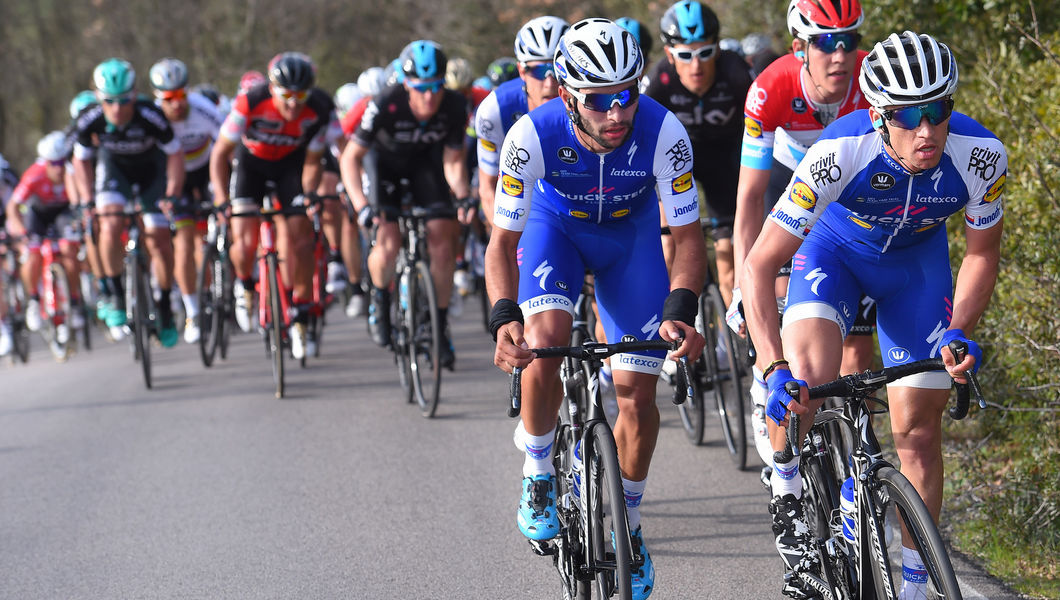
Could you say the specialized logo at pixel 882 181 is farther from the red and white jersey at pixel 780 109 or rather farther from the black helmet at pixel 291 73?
the black helmet at pixel 291 73

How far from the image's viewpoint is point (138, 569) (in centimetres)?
536

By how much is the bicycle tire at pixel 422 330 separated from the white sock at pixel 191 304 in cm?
314

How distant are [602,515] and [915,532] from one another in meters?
1.13

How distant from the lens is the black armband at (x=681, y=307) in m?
4.03

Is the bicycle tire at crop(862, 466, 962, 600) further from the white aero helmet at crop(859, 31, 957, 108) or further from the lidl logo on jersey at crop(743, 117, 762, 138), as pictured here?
the lidl logo on jersey at crop(743, 117, 762, 138)

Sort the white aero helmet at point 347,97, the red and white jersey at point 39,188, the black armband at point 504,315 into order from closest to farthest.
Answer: the black armband at point 504,315 < the red and white jersey at point 39,188 < the white aero helmet at point 347,97

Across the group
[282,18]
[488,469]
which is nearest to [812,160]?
[488,469]

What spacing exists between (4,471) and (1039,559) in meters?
6.12

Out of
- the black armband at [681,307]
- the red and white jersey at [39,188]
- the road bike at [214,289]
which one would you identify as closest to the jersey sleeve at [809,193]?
the black armband at [681,307]

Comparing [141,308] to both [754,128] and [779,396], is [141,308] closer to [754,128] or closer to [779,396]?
[754,128]

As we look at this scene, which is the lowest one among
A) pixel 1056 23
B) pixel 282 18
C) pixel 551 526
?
pixel 282 18

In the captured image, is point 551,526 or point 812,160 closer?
point 812,160

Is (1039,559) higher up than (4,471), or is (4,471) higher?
(1039,559)

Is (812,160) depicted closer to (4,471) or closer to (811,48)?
(811,48)
